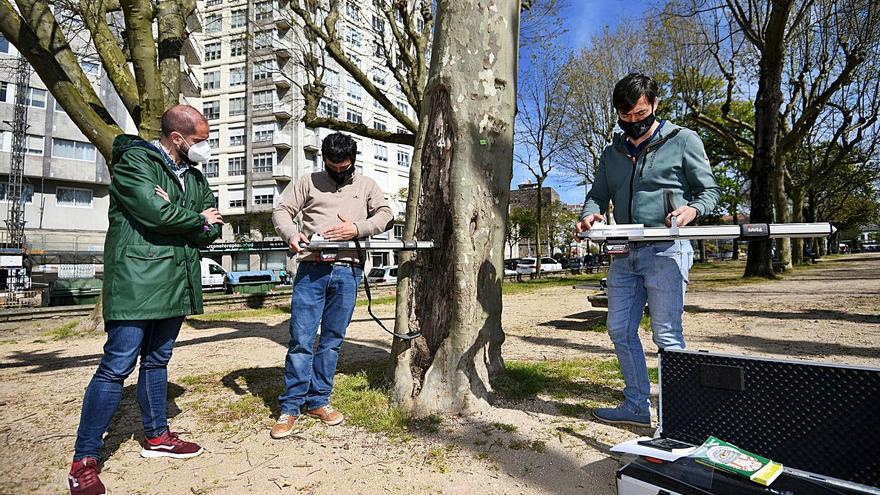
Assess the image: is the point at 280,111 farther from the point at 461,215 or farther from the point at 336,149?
the point at 461,215

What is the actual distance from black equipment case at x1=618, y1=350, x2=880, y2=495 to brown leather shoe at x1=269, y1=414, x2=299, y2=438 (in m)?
2.14

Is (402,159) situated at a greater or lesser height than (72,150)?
greater

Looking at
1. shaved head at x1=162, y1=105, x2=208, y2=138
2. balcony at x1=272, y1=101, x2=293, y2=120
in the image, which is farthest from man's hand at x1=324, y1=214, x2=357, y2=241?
balcony at x1=272, y1=101, x2=293, y2=120

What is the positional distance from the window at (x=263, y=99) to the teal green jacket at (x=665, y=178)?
43.5 m

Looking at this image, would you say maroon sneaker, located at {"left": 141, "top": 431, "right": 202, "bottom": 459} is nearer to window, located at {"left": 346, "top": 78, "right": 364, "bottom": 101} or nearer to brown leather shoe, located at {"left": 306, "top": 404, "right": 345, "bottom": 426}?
brown leather shoe, located at {"left": 306, "top": 404, "right": 345, "bottom": 426}

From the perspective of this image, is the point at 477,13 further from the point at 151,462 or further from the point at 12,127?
the point at 12,127

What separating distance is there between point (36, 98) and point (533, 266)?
38.8 m

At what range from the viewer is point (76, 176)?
108 ft

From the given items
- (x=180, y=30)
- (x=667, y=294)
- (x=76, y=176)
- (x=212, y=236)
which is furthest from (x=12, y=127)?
(x=667, y=294)

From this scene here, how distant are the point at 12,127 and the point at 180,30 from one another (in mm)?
33356

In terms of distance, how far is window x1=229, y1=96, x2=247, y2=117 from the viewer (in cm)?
4225

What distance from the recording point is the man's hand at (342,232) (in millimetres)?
3150

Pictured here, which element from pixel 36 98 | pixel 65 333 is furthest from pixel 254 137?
pixel 65 333

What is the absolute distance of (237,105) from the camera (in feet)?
139
